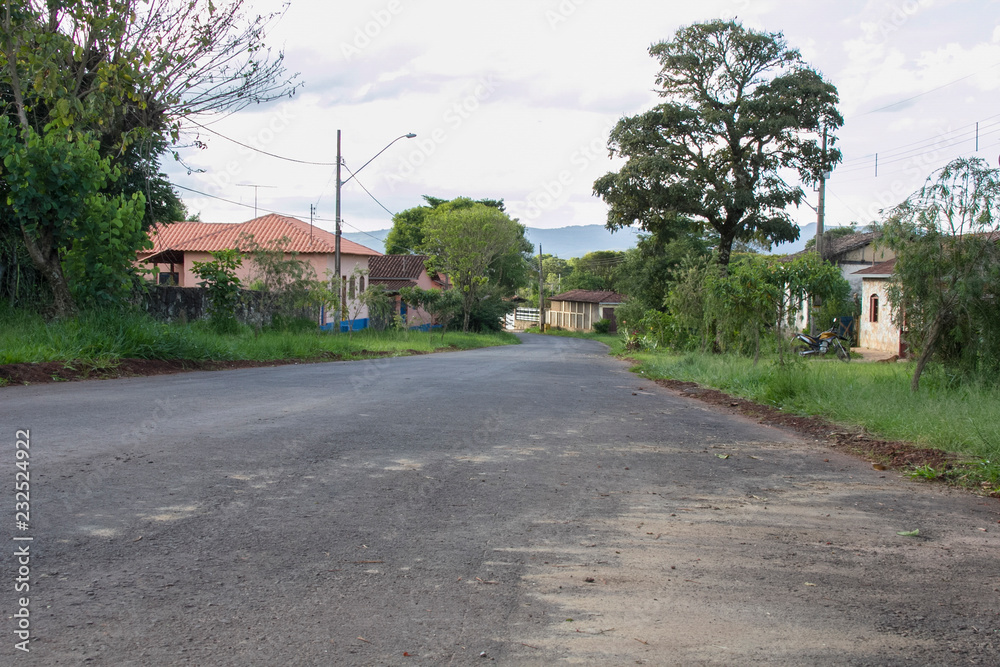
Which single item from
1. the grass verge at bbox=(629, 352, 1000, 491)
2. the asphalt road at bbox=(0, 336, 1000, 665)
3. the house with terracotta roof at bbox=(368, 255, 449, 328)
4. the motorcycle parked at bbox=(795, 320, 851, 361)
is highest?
the house with terracotta roof at bbox=(368, 255, 449, 328)

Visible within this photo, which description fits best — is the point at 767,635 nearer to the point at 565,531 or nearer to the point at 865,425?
the point at 565,531

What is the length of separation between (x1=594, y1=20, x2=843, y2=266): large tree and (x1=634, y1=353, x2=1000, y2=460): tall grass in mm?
16837

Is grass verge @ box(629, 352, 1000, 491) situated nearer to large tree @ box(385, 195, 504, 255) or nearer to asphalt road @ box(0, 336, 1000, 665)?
asphalt road @ box(0, 336, 1000, 665)

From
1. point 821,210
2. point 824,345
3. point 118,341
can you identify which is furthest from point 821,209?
point 118,341

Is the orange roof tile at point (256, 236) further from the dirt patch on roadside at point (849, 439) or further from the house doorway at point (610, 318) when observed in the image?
the house doorway at point (610, 318)

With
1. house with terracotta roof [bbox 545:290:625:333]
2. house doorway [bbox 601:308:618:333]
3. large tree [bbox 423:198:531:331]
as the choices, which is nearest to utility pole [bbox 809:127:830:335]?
large tree [bbox 423:198:531:331]

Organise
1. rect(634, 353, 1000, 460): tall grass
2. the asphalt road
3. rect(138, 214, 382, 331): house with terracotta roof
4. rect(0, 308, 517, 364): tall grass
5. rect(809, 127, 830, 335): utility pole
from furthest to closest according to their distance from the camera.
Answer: rect(138, 214, 382, 331): house with terracotta roof, rect(809, 127, 830, 335): utility pole, rect(0, 308, 517, 364): tall grass, rect(634, 353, 1000, 460): tall grass, the asphalt road

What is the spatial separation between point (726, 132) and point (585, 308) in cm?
5565

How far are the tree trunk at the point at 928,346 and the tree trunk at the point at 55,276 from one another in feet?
Answer: 47.8

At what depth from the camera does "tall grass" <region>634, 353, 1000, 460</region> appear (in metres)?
7.33

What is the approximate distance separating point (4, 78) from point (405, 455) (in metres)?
13.4

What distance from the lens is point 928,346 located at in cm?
1041

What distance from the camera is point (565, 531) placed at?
4613 millimetres

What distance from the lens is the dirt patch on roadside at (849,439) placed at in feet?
23.0
